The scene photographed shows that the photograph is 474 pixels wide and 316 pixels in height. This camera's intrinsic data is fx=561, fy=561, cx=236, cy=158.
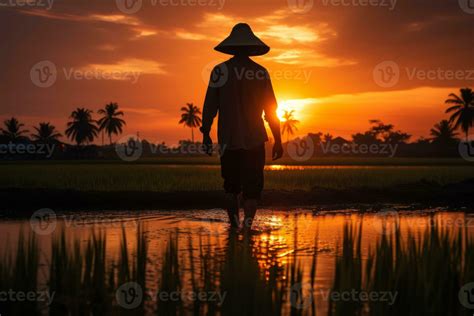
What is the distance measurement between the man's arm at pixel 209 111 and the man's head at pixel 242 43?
44 cm

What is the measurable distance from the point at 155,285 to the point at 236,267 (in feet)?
1.99

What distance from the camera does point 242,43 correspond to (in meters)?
6.58

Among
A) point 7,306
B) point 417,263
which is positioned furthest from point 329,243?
point 7,306

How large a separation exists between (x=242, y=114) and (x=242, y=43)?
83cm

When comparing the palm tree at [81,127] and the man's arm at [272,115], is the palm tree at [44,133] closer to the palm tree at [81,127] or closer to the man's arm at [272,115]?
the palm tree at [81,127]

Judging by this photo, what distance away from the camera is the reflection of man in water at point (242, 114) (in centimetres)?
661


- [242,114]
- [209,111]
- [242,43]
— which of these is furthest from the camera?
[209,111]

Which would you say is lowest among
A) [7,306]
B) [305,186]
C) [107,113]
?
[7,306]

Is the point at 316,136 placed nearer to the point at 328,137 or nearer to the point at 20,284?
the point at 328,137

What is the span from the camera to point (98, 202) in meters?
10.2

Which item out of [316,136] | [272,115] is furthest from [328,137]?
[272,115]

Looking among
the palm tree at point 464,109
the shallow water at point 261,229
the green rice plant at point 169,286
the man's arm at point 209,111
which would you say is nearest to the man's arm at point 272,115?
the man's arm at point 209,111

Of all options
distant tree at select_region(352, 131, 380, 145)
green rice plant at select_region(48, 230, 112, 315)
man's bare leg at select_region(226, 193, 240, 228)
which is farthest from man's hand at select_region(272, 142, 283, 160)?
distant tree at select_region(352, 131, 380, 145)

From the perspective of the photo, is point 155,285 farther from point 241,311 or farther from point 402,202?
point 402,202
